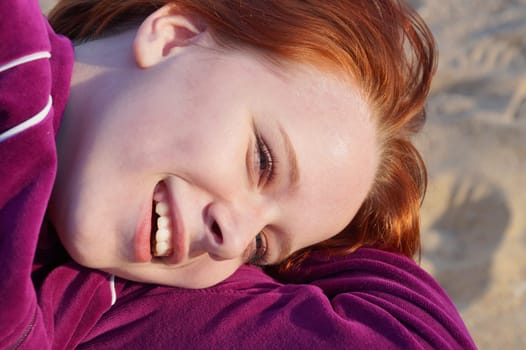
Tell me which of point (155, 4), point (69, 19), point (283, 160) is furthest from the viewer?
point (69, 19)

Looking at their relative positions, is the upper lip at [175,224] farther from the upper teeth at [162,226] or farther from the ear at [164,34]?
the ear at [164,34]

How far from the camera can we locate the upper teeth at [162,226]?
1312 mm

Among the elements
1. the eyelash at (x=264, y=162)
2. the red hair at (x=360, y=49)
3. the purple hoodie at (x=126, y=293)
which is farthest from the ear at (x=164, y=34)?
the eyelash at (x=264, y=162)

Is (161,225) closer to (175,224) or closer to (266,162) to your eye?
(175,224)

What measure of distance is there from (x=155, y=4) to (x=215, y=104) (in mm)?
328

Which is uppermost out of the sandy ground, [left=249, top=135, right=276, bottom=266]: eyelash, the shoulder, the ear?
the ear

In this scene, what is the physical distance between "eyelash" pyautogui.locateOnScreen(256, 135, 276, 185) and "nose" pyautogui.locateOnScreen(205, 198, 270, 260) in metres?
0.05

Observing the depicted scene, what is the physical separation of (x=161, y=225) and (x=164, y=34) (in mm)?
362

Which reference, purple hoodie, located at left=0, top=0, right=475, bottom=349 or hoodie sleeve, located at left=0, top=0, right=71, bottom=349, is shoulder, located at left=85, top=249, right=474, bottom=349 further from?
hoodie sleeve, located at left=0, top=0, right=71, bottom=349

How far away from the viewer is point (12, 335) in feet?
3.73

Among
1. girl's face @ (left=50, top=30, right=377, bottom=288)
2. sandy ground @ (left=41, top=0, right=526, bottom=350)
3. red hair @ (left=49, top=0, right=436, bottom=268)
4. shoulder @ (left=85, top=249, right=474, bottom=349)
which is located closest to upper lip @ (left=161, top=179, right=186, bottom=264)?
girl's face @ (left=50, top=30, right=377, bottom=288)

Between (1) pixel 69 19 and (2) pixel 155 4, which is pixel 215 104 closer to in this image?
(2) pixel 155 4

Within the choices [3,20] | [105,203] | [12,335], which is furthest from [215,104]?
[12,335]

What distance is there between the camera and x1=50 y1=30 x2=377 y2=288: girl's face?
1272mm
